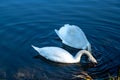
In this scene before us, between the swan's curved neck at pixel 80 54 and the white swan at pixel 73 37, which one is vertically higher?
the white swan at pixel 73 37

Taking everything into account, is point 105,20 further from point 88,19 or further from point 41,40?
point 41,40

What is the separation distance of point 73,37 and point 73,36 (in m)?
0.04

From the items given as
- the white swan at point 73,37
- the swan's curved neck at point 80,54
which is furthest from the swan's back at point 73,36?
the swan's curved neck at point 80,54

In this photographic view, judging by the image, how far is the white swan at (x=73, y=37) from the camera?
10.4 meters

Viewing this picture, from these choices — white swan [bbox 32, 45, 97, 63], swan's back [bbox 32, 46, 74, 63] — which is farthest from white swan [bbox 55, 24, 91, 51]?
swan's back [bbox 32, 46, 74, 63]

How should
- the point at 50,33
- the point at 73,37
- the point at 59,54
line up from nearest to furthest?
1. the point at 59,54
2. the point at 73,37
3. the point at 50,33

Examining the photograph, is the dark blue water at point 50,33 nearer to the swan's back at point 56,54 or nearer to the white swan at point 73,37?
the swan's back at point 56,54

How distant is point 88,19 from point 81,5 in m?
1.21

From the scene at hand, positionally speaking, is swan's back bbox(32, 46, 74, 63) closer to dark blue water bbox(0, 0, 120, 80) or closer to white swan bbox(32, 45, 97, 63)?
white swan bbox(32, 45, 97, 63)

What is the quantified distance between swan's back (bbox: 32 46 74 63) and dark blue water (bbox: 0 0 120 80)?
135 millimetres

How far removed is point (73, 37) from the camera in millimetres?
10695

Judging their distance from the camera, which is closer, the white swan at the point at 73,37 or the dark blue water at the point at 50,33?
the dark blue water at the point at 50,33

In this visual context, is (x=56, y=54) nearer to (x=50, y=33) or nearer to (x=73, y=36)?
(x=73, y=36)

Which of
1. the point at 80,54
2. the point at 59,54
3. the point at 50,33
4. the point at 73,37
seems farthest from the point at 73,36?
the point at 59,54
